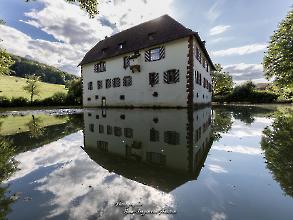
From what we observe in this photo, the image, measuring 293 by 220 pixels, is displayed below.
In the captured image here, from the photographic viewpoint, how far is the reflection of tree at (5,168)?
2888mm

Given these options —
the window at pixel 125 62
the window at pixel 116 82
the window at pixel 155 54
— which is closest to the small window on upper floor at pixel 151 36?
the window at pixel 155 54

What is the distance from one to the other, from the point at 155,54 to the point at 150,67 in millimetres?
1439

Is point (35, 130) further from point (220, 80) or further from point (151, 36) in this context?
point (220, 80)

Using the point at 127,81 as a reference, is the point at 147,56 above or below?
above

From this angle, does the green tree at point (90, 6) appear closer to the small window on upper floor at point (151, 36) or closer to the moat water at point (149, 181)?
the moat water at point (149, 181)

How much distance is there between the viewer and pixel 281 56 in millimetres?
24297

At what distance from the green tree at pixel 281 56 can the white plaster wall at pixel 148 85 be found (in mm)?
10011

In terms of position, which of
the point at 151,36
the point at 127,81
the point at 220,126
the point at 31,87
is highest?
the point at 151,36

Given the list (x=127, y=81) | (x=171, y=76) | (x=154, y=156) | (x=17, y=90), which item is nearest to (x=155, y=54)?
(x=171, y=76)

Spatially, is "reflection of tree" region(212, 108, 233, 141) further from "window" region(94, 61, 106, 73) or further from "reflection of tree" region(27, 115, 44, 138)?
"window" region(94, 61, 106, 73)

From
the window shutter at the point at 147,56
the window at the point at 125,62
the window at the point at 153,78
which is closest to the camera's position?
the window at the point at 153,78

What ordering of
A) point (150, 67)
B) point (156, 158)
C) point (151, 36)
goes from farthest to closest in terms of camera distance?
point (151, 36) → point (150, 67) → point (156, 158)

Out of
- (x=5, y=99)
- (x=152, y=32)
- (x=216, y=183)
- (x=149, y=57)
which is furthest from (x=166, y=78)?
(x=5, y=99)

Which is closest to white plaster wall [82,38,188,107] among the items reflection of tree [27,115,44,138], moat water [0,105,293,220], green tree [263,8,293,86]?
green tree [263,8,293,86]
